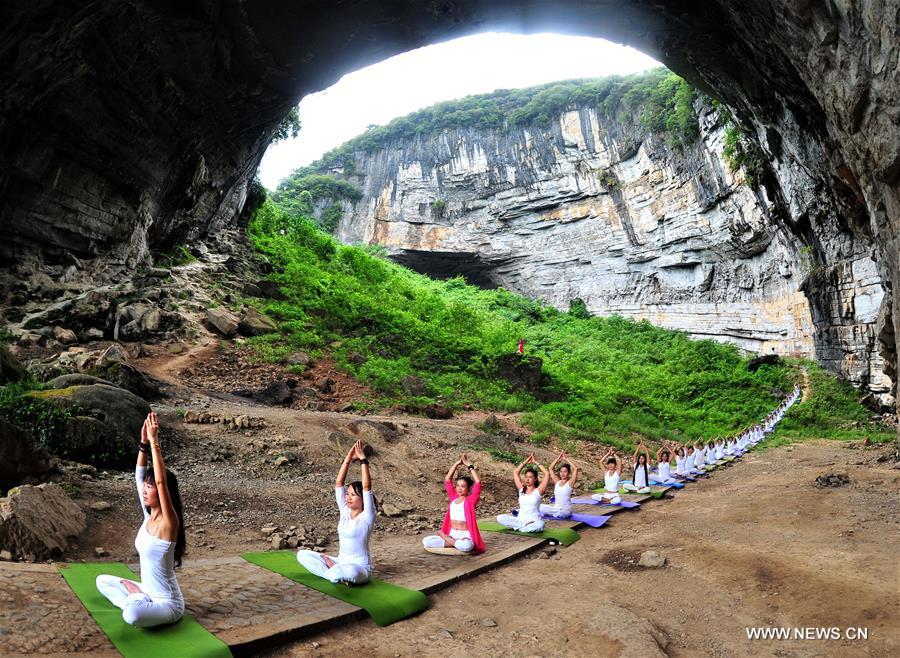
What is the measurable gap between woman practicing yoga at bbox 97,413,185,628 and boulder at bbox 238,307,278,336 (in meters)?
15.7

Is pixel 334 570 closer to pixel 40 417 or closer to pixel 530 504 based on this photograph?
pixel 530 504

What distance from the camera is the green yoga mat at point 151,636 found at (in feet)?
9.69

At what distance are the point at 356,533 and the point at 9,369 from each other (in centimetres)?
819

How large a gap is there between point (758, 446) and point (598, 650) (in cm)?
1737

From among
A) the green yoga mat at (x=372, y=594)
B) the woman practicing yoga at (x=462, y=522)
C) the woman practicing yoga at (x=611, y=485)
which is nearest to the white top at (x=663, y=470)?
the woman practicing yoga at (x=611, y=485)

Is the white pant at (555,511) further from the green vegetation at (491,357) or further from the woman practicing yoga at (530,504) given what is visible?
the green vegetation at (491,357)

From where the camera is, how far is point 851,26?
7645 mm

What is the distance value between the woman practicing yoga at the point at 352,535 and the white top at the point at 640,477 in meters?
7.61

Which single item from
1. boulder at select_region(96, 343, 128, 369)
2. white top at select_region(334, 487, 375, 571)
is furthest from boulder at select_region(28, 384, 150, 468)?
white top at select_region(334, 487, 375, 571)

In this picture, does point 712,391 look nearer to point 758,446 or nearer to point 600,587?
point 758,446

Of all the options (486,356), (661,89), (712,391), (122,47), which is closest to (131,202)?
(122,47)

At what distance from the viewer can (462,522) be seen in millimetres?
5887

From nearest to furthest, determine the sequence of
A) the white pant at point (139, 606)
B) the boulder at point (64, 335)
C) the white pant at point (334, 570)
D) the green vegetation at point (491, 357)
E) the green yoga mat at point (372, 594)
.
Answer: the white pant at point (139, 606), the green yoga mat at point (372, 594), the white pant at point (334, 570), the boulder at point (64, 335), the green vegetation at point (491, 357)

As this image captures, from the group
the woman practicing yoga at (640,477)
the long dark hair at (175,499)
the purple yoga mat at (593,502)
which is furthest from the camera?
the woman practicing yoga at (640,477)
